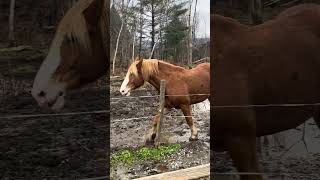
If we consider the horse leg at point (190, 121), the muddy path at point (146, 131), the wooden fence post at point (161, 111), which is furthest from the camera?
the horse leg at point (190, 121)

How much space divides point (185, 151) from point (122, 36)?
44.0 inches

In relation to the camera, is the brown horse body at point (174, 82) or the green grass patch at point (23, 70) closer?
the green grass patch at point (23, 70)

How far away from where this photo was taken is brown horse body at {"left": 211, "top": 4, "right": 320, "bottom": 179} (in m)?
2.00

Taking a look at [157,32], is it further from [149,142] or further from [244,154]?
[244,154]

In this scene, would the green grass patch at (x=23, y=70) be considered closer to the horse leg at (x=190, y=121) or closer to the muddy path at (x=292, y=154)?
the muddy path at (x=292, y=154)

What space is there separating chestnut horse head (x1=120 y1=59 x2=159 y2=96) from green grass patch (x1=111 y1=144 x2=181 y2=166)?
1.55 feet

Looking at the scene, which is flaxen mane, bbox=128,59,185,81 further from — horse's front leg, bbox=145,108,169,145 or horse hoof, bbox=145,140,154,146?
horse hoof, bbox=145,140,154,146

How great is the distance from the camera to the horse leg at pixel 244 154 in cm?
208

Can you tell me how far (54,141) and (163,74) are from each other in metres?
1.92

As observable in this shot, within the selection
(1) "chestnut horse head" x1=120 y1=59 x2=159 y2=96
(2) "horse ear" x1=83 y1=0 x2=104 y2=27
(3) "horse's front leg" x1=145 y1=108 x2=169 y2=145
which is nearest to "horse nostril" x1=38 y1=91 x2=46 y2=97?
(2) "horse ear" x1=83 y1=0 x2=104 y2=27

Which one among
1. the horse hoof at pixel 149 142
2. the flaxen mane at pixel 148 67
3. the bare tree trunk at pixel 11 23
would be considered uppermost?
the bare tree trunk at pixel 11 23

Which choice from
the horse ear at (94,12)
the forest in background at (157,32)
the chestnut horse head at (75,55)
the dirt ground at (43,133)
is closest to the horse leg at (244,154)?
the dirt ground at (43,133)

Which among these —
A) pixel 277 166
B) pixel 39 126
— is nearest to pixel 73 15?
pixel 39 126

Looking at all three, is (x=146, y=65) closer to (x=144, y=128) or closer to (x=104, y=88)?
(x=144, y=128)
